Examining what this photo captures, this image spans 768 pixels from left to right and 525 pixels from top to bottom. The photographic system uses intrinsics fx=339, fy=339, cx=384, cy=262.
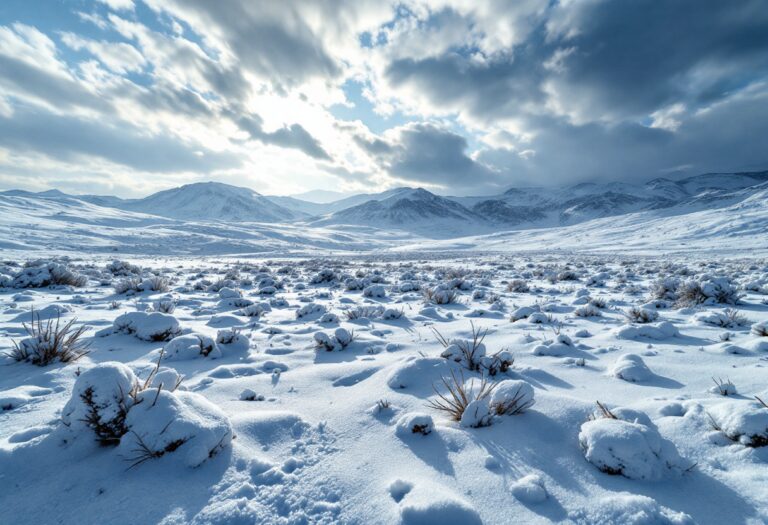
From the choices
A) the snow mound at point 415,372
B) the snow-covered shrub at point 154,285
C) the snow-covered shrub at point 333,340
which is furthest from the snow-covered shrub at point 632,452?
the snow-covered shrub at point 154,285

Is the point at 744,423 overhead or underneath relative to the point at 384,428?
overhead

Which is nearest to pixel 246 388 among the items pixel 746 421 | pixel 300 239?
pixel 746 421

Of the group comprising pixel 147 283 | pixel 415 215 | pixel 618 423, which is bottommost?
pixel 147 283

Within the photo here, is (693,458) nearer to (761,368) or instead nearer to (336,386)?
(761,368)

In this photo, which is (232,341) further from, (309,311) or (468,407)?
(468,407)

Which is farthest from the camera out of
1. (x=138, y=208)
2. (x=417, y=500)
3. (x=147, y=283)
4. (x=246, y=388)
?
(x=138, y=208)

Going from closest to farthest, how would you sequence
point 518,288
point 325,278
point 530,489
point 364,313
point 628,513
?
point 628,513
point 530,489
point 364,313
point 518,288
point 325,278

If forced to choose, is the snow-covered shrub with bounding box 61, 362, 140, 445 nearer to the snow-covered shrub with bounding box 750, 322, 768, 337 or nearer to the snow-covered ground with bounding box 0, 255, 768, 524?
the snow-covered ground with bounding box 0, 255, 768, 524

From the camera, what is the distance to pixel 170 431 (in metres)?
1.82

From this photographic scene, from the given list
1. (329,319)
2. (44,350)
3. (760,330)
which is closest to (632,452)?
(760,330)

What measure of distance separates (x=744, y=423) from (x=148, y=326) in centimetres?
534

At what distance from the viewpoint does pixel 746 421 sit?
185cm

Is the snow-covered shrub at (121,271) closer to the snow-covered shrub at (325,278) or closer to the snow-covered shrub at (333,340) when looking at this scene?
the snow-covered shrub at (325,278)

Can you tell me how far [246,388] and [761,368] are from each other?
4.40 meters
